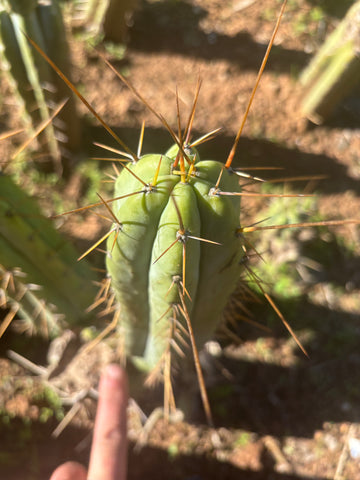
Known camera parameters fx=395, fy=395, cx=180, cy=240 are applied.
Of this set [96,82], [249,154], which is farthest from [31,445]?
[96,82]

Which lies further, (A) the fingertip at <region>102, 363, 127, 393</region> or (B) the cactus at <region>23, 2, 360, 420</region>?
(A) the fingertip at <region>102, 363, 127, 393</region>

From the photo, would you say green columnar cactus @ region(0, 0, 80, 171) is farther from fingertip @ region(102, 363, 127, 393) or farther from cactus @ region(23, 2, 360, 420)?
fingertip @ region(102, 363, 127, 393)

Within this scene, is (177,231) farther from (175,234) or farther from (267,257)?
(267,257)

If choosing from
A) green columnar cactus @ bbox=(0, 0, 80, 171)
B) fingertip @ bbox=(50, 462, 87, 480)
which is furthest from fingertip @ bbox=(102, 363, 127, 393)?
green columnar cactus @ bbox=(0, 0, 80, 171)

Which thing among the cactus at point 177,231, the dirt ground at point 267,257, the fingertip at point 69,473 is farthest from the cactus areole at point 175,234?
the fingertip at point 69,473

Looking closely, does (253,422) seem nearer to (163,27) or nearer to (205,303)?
(205,303)

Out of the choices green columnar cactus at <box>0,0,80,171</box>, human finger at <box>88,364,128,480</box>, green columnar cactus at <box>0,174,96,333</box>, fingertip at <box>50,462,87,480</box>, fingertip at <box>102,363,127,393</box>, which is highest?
green columnar cactus at <box>0,0,80,171</box>

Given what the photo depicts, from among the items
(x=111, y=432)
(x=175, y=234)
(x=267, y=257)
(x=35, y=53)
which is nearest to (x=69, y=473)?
(x=111, y=432)
